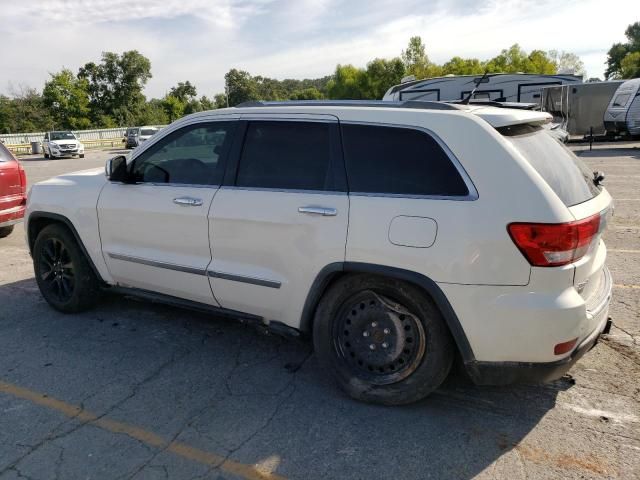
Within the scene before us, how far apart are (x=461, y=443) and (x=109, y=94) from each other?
68727mm

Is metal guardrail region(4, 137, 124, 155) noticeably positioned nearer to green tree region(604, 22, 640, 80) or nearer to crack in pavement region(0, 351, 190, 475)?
crack in pavement region(0, 351, 190, 475)

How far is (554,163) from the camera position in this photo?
119 inches

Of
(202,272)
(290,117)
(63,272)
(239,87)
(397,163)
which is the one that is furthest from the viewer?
(239,87)

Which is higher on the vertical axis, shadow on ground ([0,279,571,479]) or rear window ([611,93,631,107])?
rear window ([611,93,631,107])

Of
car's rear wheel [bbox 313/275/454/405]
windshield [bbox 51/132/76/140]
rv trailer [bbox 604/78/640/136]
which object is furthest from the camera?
windshield [bbox 51/132/76/140]

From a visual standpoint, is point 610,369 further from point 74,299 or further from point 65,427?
point 74,299

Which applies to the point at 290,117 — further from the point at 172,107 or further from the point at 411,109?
the point at 172,107

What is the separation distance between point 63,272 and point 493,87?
898 inches

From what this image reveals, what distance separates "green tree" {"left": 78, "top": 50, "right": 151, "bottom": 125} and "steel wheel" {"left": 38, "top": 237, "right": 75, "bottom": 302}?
63.1 meters

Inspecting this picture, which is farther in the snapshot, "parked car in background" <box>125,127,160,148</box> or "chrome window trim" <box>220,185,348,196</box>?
"parked car in background" <box>125,127,160,148</box>

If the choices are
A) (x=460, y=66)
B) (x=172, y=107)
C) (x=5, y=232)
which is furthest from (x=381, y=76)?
(x=5, y=232)

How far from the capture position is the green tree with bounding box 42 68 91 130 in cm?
5430

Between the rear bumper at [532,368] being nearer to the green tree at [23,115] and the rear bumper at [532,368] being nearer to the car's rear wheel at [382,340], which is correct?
the car's rear wheel at [382,340]

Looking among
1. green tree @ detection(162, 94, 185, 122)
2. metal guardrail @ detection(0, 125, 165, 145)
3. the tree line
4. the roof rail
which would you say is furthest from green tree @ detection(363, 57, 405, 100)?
the roof rail
